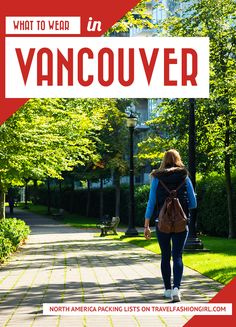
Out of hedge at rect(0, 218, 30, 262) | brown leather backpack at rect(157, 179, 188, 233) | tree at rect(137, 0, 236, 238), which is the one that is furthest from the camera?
tree at rect(137, 0, 236, 238)

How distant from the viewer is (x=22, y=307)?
372 inches

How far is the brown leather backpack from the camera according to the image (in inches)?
363

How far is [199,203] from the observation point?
3241 cm

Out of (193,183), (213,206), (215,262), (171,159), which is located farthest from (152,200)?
(213,206)

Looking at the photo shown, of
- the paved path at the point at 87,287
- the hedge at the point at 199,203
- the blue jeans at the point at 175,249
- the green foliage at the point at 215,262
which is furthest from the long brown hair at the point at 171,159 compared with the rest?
the hedge at the point at 199,203

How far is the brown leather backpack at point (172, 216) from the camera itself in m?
9.21

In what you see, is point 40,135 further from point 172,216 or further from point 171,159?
point 172,216

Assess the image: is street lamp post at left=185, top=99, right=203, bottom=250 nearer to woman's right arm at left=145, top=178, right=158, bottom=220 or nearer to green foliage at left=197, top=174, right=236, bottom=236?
woman's right arm at left=145, top=178, right=158, bottom=220

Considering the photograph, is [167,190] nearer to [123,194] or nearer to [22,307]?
[22,307]

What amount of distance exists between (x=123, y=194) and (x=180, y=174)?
131 ft

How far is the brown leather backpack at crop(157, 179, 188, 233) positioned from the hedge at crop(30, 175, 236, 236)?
65.0 ft

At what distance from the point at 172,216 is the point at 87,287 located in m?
2.77

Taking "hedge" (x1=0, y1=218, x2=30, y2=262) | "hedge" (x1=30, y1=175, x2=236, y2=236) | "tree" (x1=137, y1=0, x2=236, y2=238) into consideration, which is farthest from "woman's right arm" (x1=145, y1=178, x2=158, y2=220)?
"hedge" (x1=30, y1=175, x2=236, y2=236)

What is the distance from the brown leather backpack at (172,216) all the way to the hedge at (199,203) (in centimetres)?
1983
